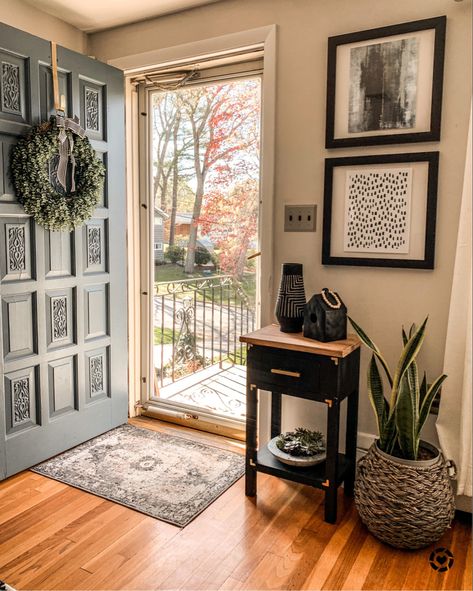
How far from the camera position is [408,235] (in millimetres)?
2270

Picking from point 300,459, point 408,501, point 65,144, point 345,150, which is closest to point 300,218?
point 345,150

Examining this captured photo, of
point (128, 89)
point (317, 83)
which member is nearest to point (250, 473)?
point (317, 83)

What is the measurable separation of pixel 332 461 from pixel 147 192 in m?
2.00

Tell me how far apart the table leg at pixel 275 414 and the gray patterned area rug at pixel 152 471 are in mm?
245

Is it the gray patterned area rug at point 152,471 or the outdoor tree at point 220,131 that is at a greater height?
the outdoor tree at point 220,131

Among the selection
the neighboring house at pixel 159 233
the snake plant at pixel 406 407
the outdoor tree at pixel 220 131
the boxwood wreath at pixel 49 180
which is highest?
the outdoor tree at pixel 220 131

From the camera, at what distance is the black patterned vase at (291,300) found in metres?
2.31

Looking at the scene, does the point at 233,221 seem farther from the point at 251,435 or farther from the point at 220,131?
the point at 251,435

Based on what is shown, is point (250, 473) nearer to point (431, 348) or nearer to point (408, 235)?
point (431, 348)

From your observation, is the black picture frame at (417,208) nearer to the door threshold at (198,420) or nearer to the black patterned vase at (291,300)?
the black patterned vase at (291,300)

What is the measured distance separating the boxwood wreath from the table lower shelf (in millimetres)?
1543

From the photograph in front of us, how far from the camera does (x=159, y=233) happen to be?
326 cm

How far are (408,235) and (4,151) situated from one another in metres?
1.91

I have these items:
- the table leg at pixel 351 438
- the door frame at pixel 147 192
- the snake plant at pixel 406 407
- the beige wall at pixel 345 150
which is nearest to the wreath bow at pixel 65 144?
the door frame at pixel 147 192
